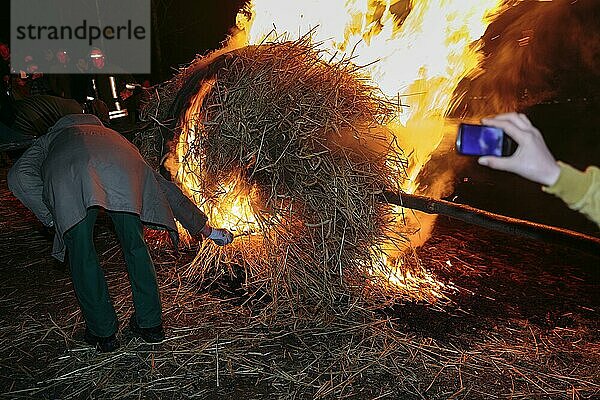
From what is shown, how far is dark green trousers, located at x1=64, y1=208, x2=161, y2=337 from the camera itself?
12.5 ft

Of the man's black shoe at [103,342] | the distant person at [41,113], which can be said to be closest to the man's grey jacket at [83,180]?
the distant person at [41,113]

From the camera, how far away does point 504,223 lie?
374 cm

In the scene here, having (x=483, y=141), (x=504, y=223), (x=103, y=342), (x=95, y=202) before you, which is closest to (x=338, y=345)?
(x=504, y=223)

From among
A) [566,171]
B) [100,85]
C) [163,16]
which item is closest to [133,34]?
[163,16]

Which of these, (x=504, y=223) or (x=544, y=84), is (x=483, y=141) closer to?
→ (x=504, y=223)

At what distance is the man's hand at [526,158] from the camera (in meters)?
1.81

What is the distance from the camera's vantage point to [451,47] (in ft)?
18.2

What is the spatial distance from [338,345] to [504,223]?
140cm

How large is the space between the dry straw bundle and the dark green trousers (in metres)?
0.94

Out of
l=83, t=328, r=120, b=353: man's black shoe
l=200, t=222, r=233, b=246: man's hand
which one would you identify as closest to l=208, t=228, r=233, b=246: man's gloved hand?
l=200, t=222, r=233, b=246: man's hand

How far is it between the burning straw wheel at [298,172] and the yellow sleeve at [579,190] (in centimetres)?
263

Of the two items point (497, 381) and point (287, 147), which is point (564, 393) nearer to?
point (497, 381)

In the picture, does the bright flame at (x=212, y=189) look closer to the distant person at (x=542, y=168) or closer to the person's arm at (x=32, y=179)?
the person's arm at (x=32, y=179)

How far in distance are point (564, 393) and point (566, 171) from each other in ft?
7.01
